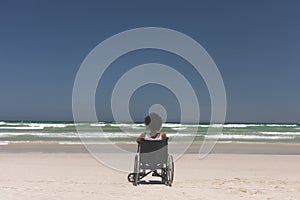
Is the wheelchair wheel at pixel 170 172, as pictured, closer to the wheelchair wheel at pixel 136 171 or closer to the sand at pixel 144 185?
the sand at pixel 144 185

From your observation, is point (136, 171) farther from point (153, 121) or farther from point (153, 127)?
point (153, 121)

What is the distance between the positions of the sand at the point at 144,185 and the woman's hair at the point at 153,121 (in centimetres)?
117

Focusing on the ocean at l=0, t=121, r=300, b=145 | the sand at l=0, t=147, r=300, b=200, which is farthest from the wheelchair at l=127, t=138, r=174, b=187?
the ocean at l=0, t=121, r=300, b=145

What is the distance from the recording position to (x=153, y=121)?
840 centimetres

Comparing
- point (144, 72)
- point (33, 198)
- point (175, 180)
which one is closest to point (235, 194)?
point (175, 180)

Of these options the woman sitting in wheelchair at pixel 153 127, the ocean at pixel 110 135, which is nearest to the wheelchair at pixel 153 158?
the woman sitting in wheelchair at pixel 153 127

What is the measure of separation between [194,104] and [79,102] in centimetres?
308

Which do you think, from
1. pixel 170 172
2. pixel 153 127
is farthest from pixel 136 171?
pixel 153 127

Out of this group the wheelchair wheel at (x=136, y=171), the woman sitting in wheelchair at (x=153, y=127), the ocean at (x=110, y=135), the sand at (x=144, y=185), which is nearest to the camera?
the sand at (x=144, y=185)

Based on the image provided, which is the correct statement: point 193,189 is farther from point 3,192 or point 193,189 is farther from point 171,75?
point 171,75

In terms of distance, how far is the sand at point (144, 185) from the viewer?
282 inches

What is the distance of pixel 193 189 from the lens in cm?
785

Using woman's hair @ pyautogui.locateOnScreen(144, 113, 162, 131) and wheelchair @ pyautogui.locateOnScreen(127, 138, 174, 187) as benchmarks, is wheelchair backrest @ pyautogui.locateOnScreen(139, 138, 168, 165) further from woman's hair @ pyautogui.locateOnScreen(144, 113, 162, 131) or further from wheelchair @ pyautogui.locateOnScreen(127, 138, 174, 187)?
woman's hair @ pyautogui.locateOnScreen(144, 113, 162, 131)

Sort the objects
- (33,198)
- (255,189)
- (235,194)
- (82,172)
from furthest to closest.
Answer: (82,172), (255,189), (235,194), (33,198)
